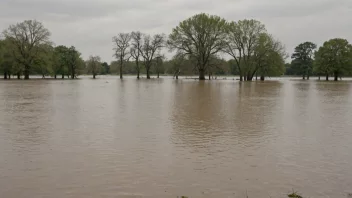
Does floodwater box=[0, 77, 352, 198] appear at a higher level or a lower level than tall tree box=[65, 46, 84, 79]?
lower

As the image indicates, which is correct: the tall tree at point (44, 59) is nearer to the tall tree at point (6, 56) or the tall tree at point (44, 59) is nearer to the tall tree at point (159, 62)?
the tall tree at point (6, 56)

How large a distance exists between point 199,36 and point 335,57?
1542 inches

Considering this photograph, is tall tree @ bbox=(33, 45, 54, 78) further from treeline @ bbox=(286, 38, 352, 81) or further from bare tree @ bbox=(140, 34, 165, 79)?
treeline @ bbox=(286, 38, 352, 81)

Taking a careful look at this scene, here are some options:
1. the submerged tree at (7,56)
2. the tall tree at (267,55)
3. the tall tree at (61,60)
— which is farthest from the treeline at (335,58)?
the submerged tree at (7,56)

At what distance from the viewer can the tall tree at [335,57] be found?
251 feet

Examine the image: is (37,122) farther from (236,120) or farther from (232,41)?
(232,41)

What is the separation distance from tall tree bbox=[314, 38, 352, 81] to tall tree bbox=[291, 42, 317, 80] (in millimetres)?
22051

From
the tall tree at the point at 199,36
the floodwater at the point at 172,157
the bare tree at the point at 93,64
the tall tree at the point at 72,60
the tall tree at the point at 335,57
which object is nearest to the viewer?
the floodwater at the point at 172,157

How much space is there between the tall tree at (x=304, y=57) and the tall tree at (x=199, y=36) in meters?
51.8

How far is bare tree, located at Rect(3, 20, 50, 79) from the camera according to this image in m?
64.2

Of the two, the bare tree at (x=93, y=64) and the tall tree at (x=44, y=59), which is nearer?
the tall tree at (x=44, y=59)

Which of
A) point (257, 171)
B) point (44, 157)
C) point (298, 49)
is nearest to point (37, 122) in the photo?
point (44, 157)

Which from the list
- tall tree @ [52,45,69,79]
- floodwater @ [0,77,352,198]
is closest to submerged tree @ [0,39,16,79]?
tall tree @ [52,45,69,79]

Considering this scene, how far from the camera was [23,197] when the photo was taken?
15.7 ft
